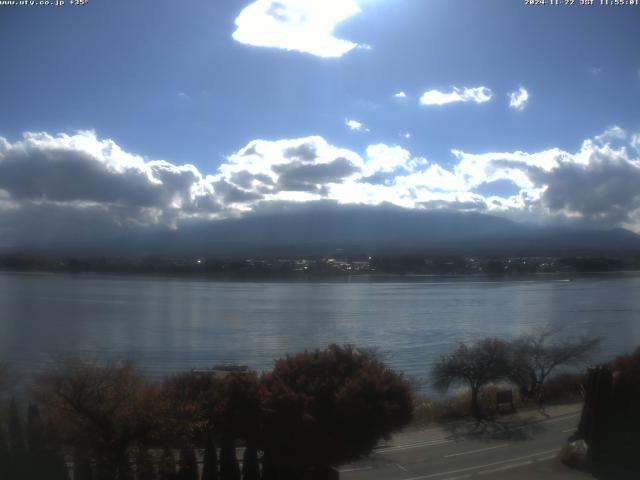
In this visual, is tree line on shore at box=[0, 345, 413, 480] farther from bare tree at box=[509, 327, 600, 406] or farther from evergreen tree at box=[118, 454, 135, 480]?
bare tree at box=[509, 327, 600, 406]

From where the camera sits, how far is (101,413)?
275 inches

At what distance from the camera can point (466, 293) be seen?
1265 inches

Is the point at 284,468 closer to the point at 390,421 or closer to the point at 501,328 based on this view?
the point at 390,421

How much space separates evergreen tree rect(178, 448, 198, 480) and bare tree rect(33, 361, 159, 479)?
459mm

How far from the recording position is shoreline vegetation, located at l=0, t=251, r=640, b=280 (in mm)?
24734

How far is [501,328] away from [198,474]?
1546cm

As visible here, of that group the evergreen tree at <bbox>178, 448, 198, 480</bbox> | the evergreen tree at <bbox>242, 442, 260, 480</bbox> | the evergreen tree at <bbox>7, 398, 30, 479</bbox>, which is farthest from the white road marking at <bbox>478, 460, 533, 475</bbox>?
the evergreen tree at <bbox>7, 398, 30, 479</bbox>

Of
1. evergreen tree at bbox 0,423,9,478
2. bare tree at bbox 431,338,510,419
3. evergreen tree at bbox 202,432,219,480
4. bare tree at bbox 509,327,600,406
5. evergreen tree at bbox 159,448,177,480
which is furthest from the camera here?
bare tree at bbox 509,327,600,406

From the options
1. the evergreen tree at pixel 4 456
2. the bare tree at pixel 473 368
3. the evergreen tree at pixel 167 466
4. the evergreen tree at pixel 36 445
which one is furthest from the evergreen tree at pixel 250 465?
the bare tree at pixel 473 368

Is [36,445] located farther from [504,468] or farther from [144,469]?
[504,468]

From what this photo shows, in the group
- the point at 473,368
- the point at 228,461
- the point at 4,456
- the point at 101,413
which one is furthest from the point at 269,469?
the point at 473,368

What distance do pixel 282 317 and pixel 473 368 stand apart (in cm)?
1044

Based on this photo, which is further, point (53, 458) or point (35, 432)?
point (35, 432)

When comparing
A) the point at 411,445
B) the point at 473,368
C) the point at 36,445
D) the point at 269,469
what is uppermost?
the point at 36,445
